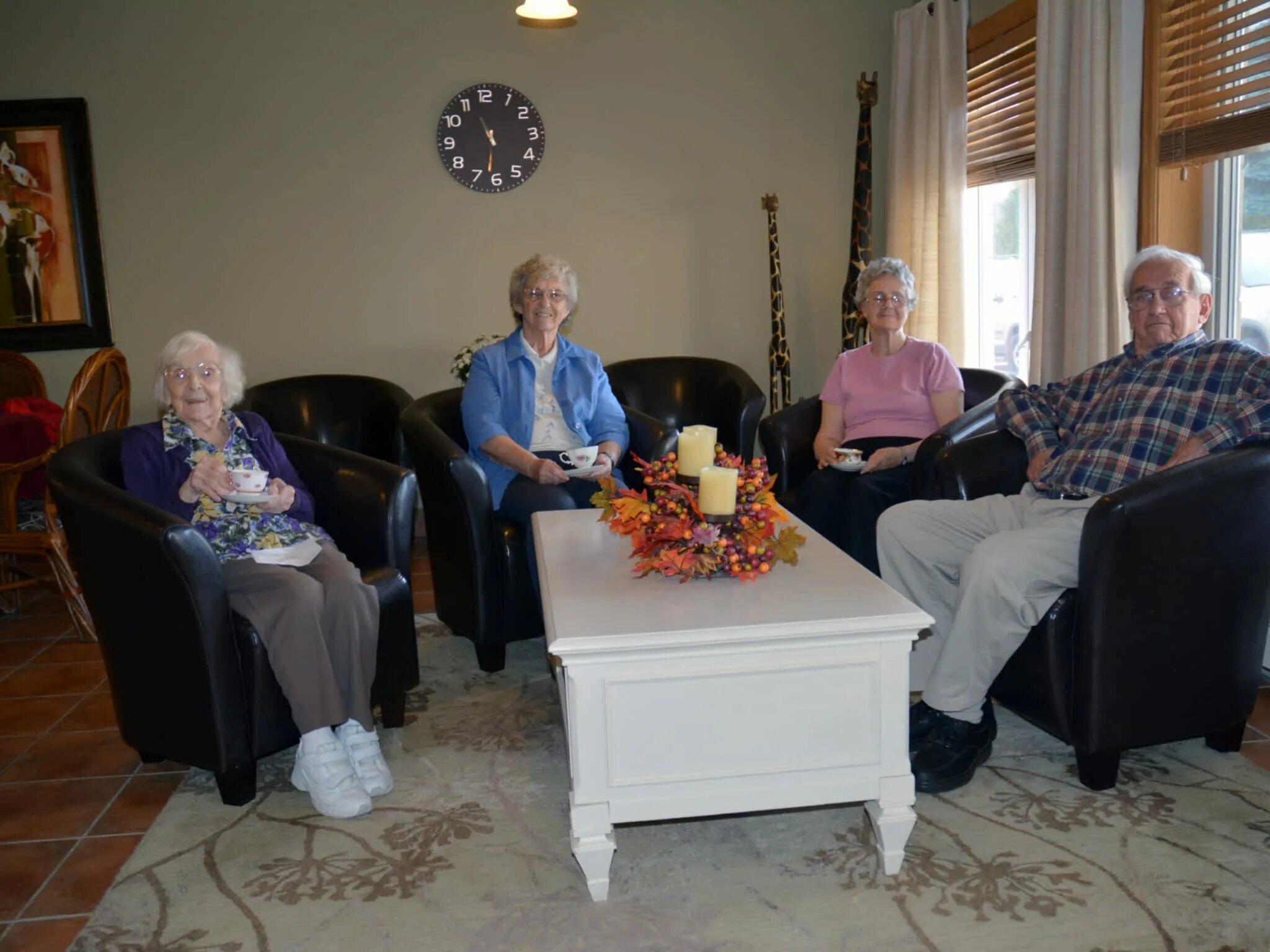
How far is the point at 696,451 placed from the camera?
94.9 inches

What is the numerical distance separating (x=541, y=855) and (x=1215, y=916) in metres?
1.20

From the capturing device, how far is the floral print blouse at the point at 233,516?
261 centimetres

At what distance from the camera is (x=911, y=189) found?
476 centimetres

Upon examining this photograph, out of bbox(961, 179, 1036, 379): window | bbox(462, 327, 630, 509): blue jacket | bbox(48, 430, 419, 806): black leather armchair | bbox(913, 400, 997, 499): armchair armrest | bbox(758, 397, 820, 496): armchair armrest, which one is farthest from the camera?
bbox(961, 179, 1036, 379): window

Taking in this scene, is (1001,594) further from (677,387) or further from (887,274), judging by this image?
(677,387)

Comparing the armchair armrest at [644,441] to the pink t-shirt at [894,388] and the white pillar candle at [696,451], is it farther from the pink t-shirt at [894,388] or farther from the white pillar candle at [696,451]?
the white pillar candle at [696,451]

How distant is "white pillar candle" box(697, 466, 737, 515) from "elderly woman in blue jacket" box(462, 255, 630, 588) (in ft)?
3.67

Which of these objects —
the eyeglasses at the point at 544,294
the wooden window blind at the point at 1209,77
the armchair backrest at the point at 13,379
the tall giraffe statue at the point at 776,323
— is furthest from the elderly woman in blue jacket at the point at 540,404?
the armchair backrest at the point at 13,379

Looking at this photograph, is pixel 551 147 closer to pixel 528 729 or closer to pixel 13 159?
pixel 13 159

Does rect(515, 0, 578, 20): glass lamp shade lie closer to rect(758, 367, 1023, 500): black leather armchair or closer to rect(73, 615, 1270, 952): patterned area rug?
rect(758, 367, 1023, 500): black leather armchair

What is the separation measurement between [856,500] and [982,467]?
1.61ft

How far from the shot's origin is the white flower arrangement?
482 cm

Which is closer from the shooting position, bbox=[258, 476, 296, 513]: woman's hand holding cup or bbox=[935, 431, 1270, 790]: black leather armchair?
bbox=[935, 431, 1270, 790]: black leather armchair

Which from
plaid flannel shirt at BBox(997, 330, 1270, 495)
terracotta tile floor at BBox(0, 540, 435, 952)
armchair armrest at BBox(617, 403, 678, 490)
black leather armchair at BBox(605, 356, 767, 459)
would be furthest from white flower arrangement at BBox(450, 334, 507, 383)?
plaid flannel shirt at BBox(997, 330, 1270, 495)
